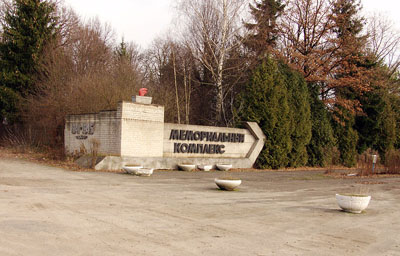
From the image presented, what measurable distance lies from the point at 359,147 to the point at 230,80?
13249 millimetres

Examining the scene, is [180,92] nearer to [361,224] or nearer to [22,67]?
[22,67]

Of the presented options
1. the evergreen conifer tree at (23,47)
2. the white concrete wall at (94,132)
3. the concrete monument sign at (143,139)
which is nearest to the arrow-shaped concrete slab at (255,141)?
the concrete monument sign at (143,139)

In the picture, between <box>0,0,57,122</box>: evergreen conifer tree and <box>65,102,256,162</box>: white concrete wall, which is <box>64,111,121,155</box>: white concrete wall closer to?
<box>65,102,256,162</box>: white concrete wall

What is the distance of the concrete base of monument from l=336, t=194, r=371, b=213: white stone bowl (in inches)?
425

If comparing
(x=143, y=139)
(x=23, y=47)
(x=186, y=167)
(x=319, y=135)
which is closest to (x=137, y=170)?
(x=143, y=139)

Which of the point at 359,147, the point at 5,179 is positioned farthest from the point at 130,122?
the point at 359,147

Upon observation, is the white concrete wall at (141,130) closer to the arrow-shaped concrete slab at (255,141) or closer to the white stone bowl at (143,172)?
the white stone bowl at (143,172)

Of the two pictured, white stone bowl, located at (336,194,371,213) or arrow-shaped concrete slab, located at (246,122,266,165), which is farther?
arrow-shaped concrete slab, located at (246,122,266,165)

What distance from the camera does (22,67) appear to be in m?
28.1

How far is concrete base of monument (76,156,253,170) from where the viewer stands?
17.7 m

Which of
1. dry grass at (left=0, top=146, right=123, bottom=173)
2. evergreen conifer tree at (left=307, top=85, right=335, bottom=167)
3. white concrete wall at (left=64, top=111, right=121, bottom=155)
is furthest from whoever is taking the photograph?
evergreen conifer tree at (left=307, top=85, right=335, bottom=167)

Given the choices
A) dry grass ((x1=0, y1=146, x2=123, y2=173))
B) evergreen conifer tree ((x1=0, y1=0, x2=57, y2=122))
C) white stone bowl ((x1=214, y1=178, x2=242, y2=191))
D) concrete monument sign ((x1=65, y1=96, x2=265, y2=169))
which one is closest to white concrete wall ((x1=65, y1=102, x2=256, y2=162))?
concrete monument sign ((x1=65, y1=96, x2=265, y2=169))

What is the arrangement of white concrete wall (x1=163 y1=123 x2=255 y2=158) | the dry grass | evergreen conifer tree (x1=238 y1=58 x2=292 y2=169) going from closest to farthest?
1. the dry grass
2. white concrete wall (x1=163 y1=123 x2=255 y2=158)
3. evergreen conifer tree (x1=238 y1=58 x2=292 y2=169)

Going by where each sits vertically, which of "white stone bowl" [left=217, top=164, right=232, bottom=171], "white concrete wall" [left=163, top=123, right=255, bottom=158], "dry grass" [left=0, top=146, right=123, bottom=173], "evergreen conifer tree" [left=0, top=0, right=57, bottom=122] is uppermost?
"evergreen conifer tree" [left=0, top=0, right=57, bottom=122]
